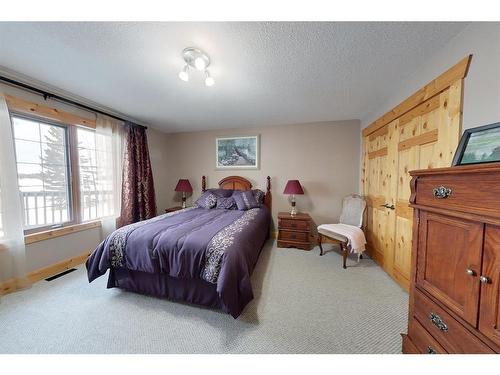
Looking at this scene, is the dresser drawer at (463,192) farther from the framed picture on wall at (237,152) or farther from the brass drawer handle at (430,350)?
the framed picture on wall at (237,152)

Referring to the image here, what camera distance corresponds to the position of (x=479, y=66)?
117cm

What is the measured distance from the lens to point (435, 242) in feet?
2.82

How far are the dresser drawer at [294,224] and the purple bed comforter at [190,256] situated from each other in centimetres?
126

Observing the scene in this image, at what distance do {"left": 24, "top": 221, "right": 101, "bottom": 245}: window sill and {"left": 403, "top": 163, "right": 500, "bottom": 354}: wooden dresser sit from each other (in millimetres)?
3545

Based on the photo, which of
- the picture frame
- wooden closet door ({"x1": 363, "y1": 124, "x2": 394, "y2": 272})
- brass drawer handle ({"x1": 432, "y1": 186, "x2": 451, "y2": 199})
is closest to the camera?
brass drawer handle ({"x1": 432, "y1": 186, "x2": 451, "y2": 199})

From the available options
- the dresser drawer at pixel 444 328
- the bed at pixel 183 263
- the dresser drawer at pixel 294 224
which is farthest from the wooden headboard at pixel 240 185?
the dresser drawer at pixel 444 328

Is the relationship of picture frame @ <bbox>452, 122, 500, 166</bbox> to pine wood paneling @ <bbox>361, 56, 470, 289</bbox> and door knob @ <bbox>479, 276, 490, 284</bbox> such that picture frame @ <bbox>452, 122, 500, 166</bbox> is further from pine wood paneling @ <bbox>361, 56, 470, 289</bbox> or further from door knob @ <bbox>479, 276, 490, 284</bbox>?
door knob @ <bbox>479, 276, 490, 284</bbox>

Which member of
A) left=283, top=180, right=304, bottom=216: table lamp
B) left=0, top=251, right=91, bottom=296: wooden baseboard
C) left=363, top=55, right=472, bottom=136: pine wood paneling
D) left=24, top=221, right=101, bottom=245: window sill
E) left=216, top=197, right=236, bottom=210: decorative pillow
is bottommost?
left=0, top=251, right=91, bottom=296: wooden baseboard

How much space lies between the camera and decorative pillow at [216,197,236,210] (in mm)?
3297

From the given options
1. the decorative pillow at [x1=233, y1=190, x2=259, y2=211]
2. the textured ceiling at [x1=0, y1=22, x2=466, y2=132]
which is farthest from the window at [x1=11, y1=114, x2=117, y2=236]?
the decorative pillow at [x1=233, y1=190, x2=259, y2=211]

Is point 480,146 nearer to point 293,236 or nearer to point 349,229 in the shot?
point 349,229

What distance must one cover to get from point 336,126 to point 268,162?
4.53ft

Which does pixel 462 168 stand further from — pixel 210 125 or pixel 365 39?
pixel 210 125
